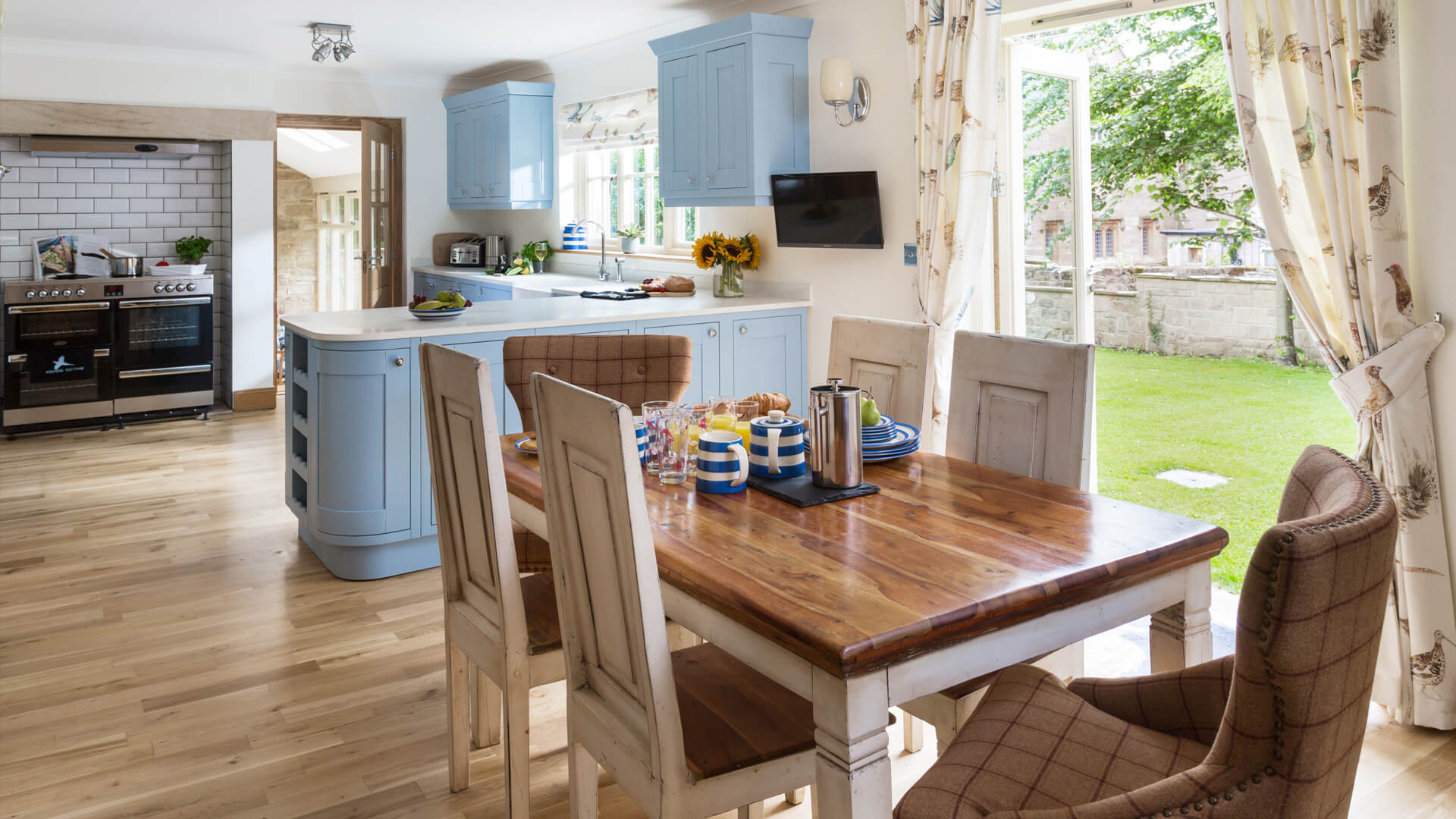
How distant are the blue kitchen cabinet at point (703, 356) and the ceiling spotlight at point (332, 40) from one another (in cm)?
291

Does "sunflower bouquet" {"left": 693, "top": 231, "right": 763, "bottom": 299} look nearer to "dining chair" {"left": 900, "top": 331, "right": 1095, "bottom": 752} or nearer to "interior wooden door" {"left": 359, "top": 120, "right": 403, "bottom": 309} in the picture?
"dining chair" {"left": 900, "top": 331, "right": 1095, "bottom": 752}

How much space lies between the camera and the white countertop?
3707 mm

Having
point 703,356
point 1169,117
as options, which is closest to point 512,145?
point 703,356

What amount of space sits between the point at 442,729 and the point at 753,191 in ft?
8.85

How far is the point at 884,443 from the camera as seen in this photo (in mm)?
2236

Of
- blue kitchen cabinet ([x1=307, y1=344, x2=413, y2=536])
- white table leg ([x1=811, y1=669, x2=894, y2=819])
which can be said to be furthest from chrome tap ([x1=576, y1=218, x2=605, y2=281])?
white table leg ([x1=811, y1=669, x2=894, y2=819])

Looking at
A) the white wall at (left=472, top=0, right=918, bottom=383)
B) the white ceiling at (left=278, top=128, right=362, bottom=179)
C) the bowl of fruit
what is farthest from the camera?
the white ceiling at (left=278, top=128, right=362, bottom=179)

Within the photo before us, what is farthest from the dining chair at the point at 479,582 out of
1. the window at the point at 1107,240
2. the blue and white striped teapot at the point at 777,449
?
the window at the point at 1107,240

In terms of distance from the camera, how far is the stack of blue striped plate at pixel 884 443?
7.31 ft

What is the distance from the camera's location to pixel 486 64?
22.7 ft

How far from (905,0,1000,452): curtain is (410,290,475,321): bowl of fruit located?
72.0 inches

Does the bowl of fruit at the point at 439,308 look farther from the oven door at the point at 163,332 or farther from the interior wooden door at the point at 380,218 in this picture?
the interior wooden door at the point at 380,218

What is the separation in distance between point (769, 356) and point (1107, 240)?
493 cm

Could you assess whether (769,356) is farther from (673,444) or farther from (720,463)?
(720,463)
